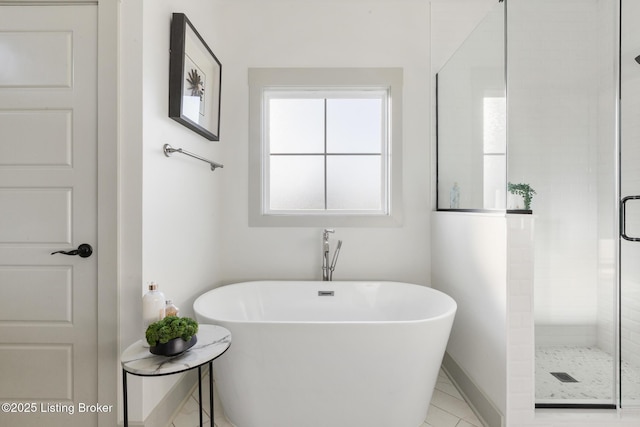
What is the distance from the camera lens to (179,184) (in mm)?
1690

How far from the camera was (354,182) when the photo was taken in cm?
241

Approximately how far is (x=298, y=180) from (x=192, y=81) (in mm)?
1005

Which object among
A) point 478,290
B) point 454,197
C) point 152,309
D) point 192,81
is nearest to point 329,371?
point 152,309

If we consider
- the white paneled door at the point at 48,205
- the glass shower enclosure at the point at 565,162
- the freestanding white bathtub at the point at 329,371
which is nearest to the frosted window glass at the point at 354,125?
the glass shower enclosure at the point at 565,162

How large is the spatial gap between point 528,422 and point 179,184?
2.12 meters

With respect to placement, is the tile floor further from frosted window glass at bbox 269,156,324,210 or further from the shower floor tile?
frosted window glass at bbox 269,156,324,210

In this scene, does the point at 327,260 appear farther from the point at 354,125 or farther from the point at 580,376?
the point at 580,376

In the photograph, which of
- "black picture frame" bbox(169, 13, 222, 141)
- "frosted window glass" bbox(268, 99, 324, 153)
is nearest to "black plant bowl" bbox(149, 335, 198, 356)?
"black picture frame" bbox(169, 13, 222, 141)

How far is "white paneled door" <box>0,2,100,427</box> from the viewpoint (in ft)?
4.52

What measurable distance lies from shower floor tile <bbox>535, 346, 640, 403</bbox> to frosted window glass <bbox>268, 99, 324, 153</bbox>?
195 cm

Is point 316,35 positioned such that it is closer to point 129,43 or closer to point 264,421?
point 129,43

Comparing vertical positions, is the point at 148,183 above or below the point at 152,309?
above

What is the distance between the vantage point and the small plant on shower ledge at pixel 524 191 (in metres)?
1.51

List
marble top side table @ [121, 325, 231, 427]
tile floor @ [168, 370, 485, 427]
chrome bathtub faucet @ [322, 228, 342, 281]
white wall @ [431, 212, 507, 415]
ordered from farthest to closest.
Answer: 1. chrome bathtub faucet @ [322, 228, 342, 281]
2. tile floor @ [168, 370, 485, 427]
3. white wall @ [431, 212, 507, 415]
4. marble top side table @ [121, 325, 231, 427]
